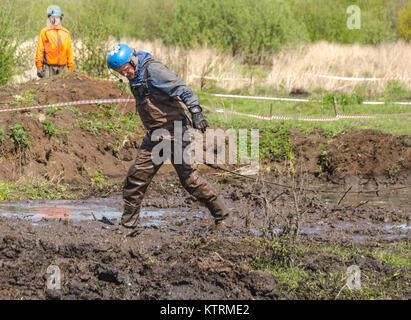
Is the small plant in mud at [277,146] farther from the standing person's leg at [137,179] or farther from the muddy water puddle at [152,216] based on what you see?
the standing person's leg at [137,179]

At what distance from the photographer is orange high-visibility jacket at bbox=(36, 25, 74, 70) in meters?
13.1

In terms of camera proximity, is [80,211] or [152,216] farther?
[80,211]

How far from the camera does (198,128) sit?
258 inches

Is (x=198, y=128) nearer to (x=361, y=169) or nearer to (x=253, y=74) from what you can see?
(x=361, y=169)

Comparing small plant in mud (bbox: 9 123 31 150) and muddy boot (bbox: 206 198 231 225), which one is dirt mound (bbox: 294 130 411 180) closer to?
muddy boot (bbox: 206 198 231 225)

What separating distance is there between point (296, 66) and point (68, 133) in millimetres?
11307

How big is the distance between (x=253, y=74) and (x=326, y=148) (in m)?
8.80

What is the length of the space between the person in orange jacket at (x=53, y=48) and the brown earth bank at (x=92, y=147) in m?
0.65

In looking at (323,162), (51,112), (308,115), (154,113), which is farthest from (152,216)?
(308,115)

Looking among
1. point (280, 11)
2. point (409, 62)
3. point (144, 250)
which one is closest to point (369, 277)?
point (144, 250)

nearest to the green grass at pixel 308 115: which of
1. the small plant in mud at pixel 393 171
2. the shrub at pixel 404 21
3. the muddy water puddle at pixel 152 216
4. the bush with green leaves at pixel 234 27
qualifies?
the small plant in mud at pixel 393 171

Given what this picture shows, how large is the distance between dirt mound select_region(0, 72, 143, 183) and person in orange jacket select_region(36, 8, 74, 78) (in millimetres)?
585

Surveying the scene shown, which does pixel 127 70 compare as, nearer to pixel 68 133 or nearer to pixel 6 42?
pixel 68 133

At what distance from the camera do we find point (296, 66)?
67.1 feet
